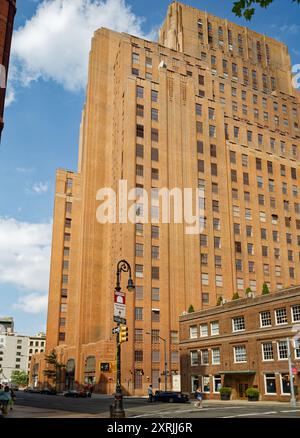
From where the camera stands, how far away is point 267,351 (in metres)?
49.1

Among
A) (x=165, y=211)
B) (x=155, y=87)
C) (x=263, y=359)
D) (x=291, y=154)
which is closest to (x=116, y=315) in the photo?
(x=263, y=359)

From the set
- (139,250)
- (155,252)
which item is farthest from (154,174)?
(139,250)

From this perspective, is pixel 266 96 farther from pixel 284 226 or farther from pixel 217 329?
pixel 217 329

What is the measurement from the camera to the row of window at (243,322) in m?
46.4

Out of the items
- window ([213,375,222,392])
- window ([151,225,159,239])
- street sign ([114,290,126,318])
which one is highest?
window ([151,225,159,239])

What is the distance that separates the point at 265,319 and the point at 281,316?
2.62 metres

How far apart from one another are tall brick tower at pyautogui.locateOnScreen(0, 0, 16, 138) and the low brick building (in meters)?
33.9

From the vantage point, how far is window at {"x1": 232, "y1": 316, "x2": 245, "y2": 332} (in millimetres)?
53062

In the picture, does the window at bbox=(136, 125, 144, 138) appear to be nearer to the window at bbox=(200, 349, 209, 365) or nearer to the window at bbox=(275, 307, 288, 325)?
the window at bbox=(200, 349, 209, 365)

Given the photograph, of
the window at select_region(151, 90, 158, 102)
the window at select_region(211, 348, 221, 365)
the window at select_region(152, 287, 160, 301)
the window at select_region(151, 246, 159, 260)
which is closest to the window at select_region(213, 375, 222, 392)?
the window at select_region(211, 348, 221, 365)

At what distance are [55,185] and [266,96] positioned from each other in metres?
58.0

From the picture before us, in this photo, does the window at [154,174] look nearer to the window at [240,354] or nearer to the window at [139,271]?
the window at [139,271]

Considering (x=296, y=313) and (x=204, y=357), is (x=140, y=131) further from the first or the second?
(x=296, y=313)

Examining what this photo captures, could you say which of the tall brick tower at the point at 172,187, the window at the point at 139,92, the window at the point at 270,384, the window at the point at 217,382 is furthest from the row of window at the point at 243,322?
the window at the point at 139,92
